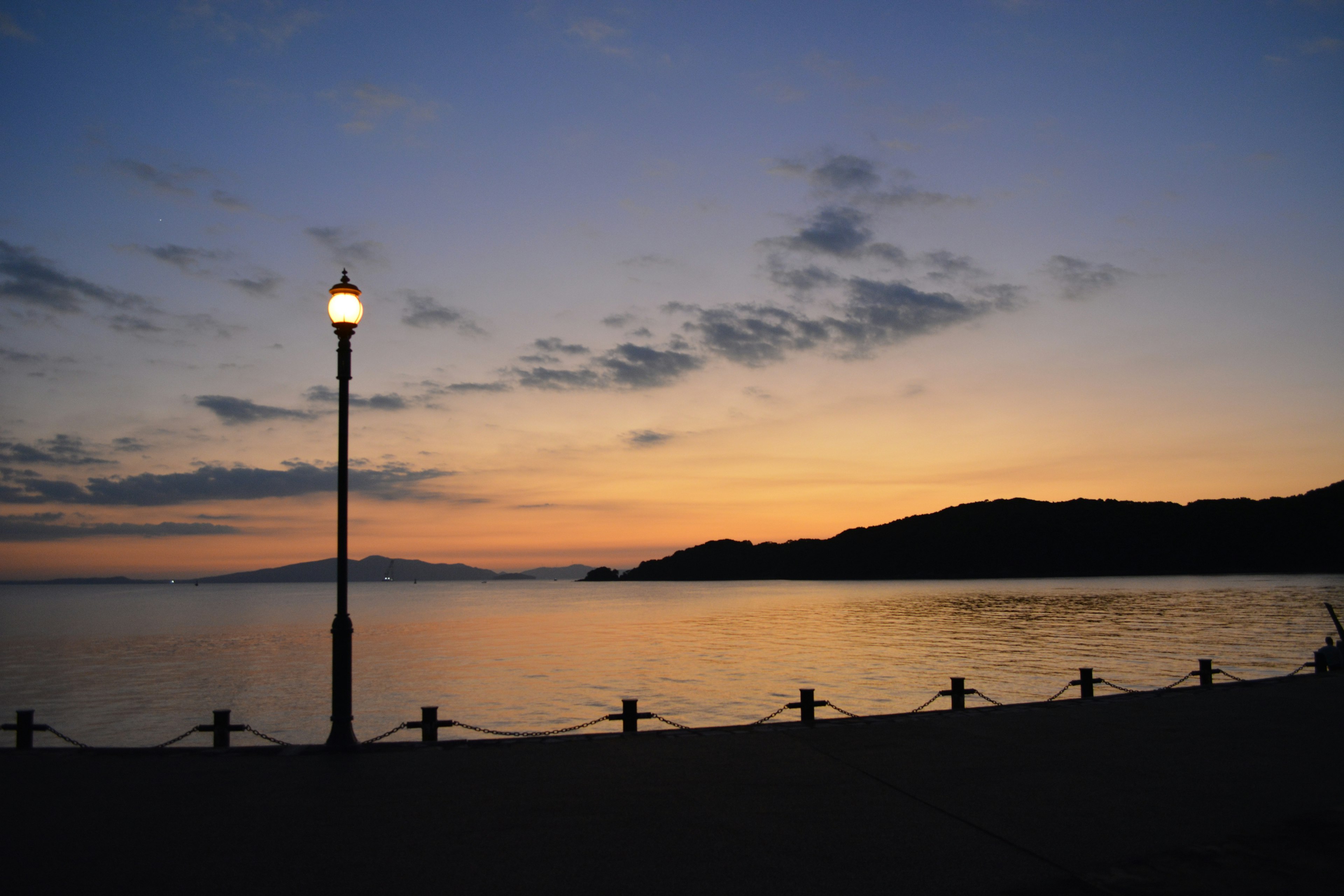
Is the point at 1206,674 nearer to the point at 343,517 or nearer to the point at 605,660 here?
the point at 343,517

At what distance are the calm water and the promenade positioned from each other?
54.3ft

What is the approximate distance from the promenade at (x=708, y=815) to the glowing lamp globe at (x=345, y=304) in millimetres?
6527

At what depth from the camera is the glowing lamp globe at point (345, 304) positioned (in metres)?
12.8

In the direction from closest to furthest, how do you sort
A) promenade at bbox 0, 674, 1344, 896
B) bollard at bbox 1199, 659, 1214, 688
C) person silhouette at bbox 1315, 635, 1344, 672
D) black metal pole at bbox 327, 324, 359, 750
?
promenade at bbox 0, 674, 1344, 896 < black metal pole at bbox 327, 324, 359, 750 < bollard at bbox 1199, 659, 1214, 688 < person silhouette at bbox 1315, 635, 1344, 672

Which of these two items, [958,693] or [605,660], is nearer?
[958,693]

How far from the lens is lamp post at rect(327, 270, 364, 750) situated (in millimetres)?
12008

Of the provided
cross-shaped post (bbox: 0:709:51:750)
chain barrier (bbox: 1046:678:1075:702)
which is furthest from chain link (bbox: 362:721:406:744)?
A: chain barrier (bbox: 1046:678:1075:702)

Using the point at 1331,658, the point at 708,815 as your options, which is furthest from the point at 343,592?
the point at 1331,658

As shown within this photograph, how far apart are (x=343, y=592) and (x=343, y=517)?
3.87ft

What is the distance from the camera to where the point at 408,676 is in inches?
1828

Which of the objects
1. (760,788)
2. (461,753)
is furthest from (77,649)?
(760,788)

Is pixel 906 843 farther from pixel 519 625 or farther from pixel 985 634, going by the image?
pixel 519 625

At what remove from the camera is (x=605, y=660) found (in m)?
53.8

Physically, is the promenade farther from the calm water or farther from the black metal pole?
the calm water
